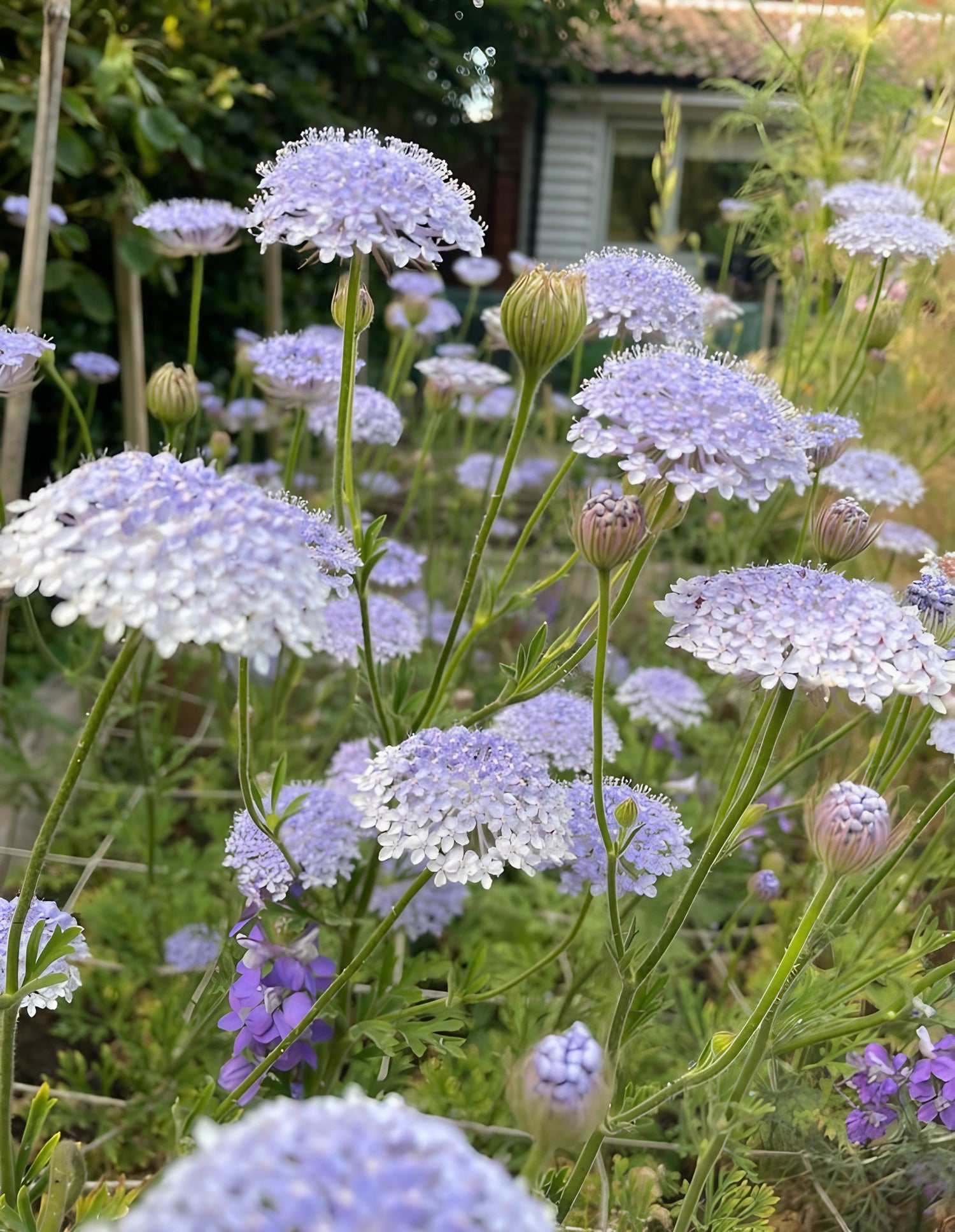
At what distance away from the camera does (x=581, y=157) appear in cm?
795

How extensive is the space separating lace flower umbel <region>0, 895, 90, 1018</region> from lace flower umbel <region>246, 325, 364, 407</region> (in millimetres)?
731

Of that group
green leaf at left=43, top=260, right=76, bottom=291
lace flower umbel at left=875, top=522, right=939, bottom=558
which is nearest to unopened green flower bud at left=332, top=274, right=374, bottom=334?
lace flower umbel at left=875, top=522, right=939, bottom=558

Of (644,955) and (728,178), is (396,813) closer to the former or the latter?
(644,955)

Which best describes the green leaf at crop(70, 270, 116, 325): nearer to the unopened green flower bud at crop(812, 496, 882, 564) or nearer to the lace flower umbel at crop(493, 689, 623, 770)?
the lace flower umbel at crop(493, 689, 623, 770)

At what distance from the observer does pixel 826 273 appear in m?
1.89

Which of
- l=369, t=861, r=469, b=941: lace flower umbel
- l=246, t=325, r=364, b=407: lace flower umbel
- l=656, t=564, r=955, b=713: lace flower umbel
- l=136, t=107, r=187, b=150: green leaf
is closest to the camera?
l=656, t=564, r=955, b=713: lace flower umbel

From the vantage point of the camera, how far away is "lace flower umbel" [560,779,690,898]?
3.36ft

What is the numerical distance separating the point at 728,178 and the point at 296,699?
6.03 m

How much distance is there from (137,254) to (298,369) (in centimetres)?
107

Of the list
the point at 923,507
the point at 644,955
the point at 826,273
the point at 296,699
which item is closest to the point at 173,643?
the point at 644,955

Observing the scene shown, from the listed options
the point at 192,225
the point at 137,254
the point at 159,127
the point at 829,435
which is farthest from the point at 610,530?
the point at 159,127

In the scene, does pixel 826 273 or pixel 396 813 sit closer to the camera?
pixel 396 813

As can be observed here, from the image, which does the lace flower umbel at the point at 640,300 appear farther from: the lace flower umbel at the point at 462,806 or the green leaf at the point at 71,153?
the green leaf at the point at 71,153

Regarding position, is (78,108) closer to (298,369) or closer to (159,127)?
(159,127)
